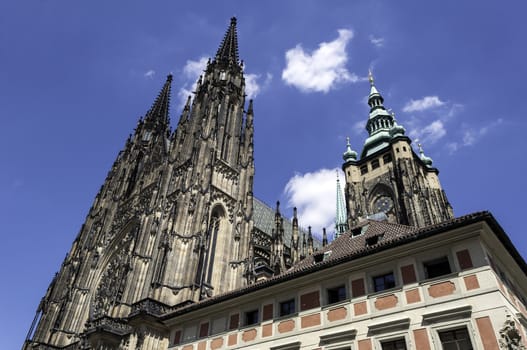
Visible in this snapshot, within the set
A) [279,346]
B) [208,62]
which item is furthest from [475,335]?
[208,62]

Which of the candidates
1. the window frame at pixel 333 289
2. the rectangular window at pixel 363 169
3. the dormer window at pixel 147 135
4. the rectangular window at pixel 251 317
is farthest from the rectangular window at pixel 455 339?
the dormer window at pixel 147 135

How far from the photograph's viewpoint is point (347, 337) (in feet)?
→ 40.5

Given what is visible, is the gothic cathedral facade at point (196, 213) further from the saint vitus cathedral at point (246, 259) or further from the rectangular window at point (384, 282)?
the rectangular window at point (384, 282)

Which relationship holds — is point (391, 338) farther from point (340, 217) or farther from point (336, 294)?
point (340, 217)

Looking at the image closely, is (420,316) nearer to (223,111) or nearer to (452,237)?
(452,237)

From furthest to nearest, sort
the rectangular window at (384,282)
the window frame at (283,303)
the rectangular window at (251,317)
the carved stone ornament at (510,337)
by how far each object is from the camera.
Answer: the rectangular window at (251,317) < the window frame at (283,303) < the rectangular window at (384,282) < the carved stone ornament at (510,337)

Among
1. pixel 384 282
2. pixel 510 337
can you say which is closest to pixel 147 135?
pixel 384 282

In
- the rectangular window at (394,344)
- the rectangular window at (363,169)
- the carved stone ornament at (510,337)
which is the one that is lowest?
the carved stone ornament at (510,337)

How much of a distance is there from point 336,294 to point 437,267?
332 centimetres

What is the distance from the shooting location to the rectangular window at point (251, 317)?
1517 cm

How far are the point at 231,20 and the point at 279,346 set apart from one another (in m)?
44.8

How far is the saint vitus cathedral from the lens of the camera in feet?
39.0

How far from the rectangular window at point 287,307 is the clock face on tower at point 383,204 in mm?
31078

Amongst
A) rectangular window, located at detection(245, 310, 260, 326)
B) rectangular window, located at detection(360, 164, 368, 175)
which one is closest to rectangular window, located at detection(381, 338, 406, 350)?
rectangular window, located at detection(245, 310, 260, 326)
